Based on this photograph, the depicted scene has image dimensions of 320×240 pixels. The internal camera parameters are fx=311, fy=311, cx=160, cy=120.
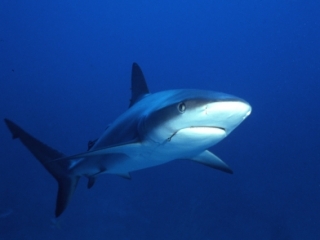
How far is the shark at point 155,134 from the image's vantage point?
2607mm

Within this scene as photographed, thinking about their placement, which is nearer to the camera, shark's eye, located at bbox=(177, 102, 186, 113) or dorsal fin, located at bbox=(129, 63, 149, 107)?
shark's eye, located at bbox=(177, 102, 186, 113)

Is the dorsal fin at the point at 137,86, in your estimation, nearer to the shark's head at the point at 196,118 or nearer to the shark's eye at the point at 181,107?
the shark's head at the point at 196,118

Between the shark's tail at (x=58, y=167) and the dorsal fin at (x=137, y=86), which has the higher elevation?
the dorsal fin at (x=137, y=86)

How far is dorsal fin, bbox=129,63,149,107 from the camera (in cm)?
489

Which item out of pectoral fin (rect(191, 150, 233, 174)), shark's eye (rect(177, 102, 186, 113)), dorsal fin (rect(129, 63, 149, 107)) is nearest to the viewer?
shark's eye (rect(177, 102, 186, 113))

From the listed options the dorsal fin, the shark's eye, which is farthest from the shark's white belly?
the dorsal fin

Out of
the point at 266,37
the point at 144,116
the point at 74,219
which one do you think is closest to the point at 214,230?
the point at 74,219

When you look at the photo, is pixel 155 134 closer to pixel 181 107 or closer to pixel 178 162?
pixel 181 107

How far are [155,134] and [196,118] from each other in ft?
2.03

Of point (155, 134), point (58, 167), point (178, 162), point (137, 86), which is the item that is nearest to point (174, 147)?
point (155, 134)

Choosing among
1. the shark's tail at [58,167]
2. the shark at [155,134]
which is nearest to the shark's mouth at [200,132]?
the shark at [155,134]

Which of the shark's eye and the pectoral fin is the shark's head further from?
the pectoral fin

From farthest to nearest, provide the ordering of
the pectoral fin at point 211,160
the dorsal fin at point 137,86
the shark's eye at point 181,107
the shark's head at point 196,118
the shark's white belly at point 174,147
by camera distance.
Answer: the dorsal fin at point 137,86 < the pectoral fin at point 211,160 < the shark's white belly at point 174,147 < the shark's eye at point 181,107 < the shark's head at point 196,118

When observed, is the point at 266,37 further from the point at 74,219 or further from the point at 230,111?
the point at 230,111
